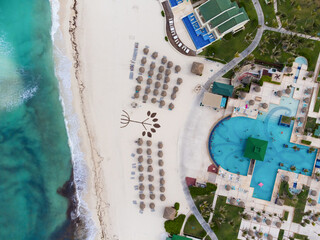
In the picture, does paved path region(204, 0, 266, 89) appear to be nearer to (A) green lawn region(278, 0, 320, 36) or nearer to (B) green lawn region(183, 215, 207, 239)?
(A) green lawn region(278, 0, 320, 36)

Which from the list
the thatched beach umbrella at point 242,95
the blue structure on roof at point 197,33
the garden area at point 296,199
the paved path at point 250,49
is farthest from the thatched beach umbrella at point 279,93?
the garden area at point 296,199

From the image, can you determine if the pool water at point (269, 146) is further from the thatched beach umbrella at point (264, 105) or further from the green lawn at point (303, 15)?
the green lawn at point (303, 15)

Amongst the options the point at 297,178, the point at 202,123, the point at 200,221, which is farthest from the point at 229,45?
the point at 200,221

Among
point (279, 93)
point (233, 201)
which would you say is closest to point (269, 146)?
point (279, 93)

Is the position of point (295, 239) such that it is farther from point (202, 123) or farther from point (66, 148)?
point (66, 148)

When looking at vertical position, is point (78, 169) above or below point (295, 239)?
above

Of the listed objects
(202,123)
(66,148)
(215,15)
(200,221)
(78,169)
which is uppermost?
(215,15)

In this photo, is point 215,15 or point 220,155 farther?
point 220,155
